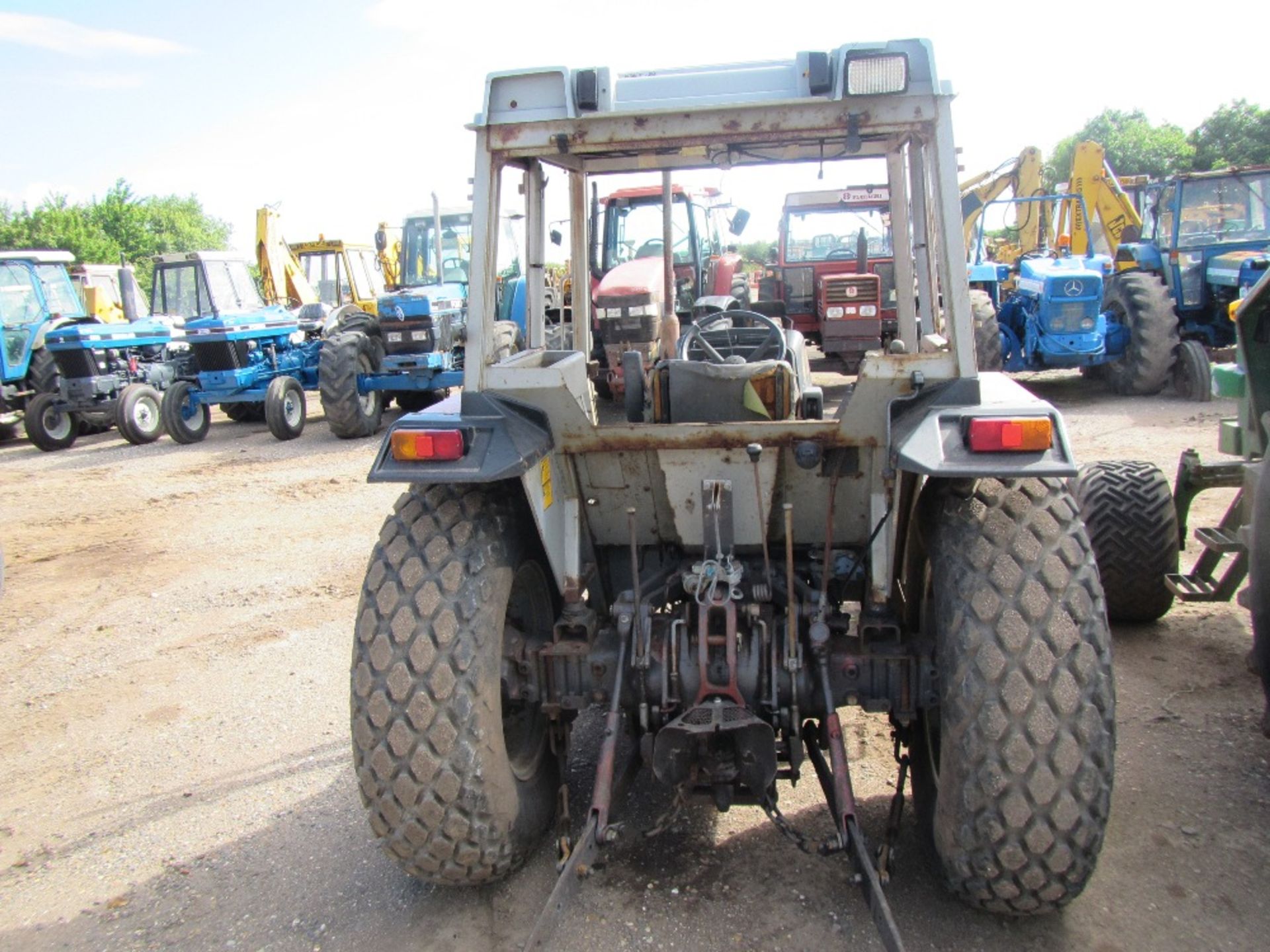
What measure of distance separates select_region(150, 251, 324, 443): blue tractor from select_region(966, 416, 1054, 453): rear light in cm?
1099

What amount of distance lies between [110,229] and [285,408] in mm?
32646

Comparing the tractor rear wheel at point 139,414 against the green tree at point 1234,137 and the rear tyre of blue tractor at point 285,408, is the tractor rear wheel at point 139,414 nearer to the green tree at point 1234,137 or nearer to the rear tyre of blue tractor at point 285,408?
the rear tyre of blue tractor at point 285,408

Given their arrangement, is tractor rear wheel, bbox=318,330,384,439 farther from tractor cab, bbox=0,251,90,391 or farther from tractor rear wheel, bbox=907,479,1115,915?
tractor rear wheel, bbox=907,479,1115,915

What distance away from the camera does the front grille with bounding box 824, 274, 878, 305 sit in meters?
A: 10.4

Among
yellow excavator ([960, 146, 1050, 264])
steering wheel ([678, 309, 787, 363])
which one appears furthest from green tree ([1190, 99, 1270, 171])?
steering wheel ([678, 309, 787, 363])

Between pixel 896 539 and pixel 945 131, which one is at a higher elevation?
pixel 945 131

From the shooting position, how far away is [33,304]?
14195 mm

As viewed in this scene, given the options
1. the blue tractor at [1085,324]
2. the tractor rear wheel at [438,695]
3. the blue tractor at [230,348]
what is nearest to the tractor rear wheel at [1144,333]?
the blue tractor at [1085,324]

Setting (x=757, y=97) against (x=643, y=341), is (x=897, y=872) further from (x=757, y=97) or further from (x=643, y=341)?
(x=643, y=341)

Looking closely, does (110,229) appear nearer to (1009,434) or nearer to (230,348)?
(230,348)

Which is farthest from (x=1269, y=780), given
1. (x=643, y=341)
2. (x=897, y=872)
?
(x=643, y=341)

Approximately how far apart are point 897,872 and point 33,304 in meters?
15.4

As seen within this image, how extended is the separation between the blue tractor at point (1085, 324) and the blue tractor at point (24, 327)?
12.8m

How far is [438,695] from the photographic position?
8.43ft
